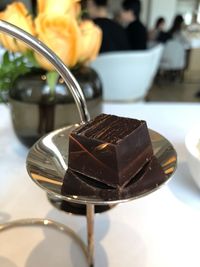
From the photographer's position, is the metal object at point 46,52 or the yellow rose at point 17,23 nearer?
the metal object at point 46,52

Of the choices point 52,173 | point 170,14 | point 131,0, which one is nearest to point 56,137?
point 52,173

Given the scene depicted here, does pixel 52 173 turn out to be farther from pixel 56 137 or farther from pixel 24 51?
pixel 24 51

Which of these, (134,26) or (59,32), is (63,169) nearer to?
(59,32)

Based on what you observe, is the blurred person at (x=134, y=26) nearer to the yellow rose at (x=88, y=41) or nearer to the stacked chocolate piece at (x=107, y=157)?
the yellow rose at (x=88, y=41)

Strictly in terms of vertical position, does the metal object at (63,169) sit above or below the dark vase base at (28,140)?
above

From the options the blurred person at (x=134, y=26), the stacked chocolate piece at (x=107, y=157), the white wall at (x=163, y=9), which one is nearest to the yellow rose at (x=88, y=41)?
the stacked chocolate piece at (x=107, y=157)

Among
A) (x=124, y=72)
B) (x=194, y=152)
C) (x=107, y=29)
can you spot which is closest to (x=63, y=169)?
(x=194, y=152)
